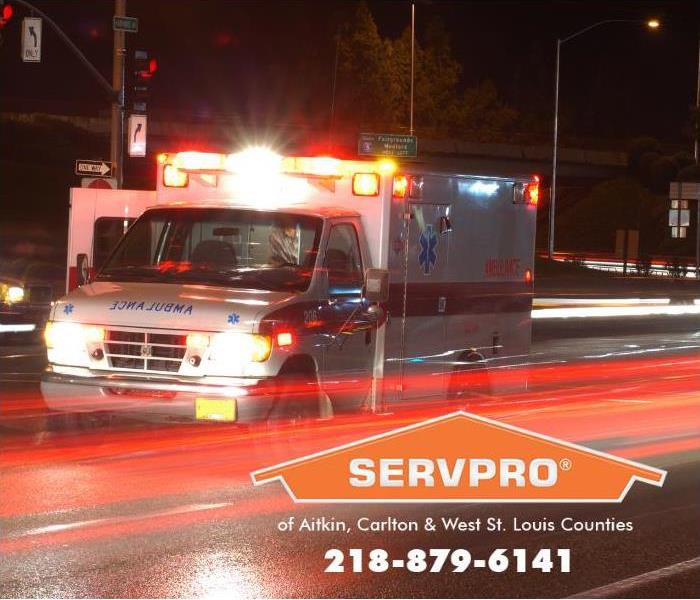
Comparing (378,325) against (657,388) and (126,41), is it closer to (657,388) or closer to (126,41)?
(657,388)

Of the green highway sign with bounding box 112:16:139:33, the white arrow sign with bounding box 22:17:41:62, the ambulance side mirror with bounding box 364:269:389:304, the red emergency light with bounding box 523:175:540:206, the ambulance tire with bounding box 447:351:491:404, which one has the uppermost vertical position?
the green highway sign with bounding box 112:16:139:33

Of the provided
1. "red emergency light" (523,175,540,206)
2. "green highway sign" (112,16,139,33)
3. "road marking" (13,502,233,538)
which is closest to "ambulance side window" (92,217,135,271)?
"red emergency light" (523,175,540,206)

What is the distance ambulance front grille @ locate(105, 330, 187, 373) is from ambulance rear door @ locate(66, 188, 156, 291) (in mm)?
2898

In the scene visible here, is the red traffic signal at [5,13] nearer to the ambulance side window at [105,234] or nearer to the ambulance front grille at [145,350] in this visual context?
the ambulance side window at [105,234]

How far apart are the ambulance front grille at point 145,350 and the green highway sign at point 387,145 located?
2867cm

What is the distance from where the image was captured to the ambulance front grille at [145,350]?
33.8 feet

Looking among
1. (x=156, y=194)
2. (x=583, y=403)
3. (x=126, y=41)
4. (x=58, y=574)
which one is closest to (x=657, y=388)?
(x=583, y=403)

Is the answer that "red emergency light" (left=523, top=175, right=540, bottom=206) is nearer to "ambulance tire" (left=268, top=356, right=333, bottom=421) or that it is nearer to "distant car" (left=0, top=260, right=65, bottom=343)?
"ambulance tire" (left=268, top=356, right=333, bottom=421)

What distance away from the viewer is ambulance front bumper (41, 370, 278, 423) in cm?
1008

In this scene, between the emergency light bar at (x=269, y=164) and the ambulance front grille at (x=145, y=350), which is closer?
the ambulance front grille at (x=145, y=350)

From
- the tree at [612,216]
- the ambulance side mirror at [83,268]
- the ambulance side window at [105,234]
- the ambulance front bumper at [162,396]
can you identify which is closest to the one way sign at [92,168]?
the ambulance side window at [105,234]

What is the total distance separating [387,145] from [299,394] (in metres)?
A: 35.6

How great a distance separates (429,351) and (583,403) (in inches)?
98.9

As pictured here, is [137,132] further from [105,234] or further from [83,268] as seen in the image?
[83,268]
